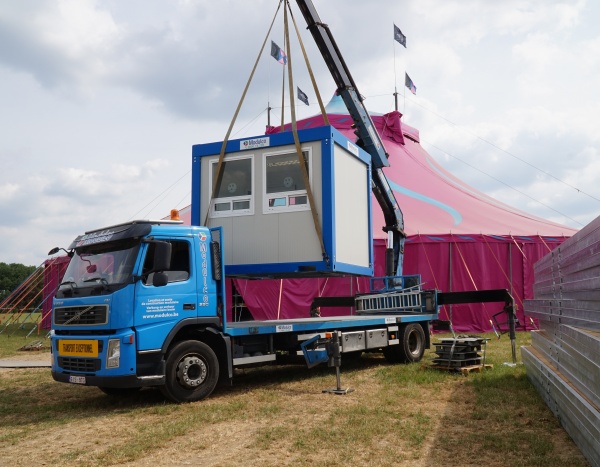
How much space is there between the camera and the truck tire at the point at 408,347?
472 inches

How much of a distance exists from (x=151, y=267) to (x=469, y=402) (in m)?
4.50

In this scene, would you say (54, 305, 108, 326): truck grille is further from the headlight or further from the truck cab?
the headlight

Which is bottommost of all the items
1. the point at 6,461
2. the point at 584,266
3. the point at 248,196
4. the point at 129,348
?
the point at 6,461

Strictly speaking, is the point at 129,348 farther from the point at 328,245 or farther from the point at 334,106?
the point at 334,106

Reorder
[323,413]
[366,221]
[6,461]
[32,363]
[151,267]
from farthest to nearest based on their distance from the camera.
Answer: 1. [32,363]
2. [366,221]
3. [151,267]
4. [323,413]
5. [6,461]

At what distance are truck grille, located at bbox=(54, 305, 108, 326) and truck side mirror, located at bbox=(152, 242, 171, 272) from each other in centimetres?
81

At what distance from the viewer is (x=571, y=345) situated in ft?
19.9

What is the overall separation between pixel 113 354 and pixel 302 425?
8.31 feet

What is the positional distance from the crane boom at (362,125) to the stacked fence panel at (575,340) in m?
5.71

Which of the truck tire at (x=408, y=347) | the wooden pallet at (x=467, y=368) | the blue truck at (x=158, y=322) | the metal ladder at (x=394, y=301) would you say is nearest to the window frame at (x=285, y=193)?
the blue truck at (x=158, y=322)

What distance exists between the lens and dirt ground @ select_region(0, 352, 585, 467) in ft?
18.3

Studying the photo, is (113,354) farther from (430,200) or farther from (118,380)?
(430,200)

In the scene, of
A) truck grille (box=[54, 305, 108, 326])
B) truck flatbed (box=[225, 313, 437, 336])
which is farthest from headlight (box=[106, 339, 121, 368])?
truck flatbed (box=[225, 313, 437, 336])

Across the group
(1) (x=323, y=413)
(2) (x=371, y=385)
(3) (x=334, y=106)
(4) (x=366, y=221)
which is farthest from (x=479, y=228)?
(1) (x=323, y=413)
